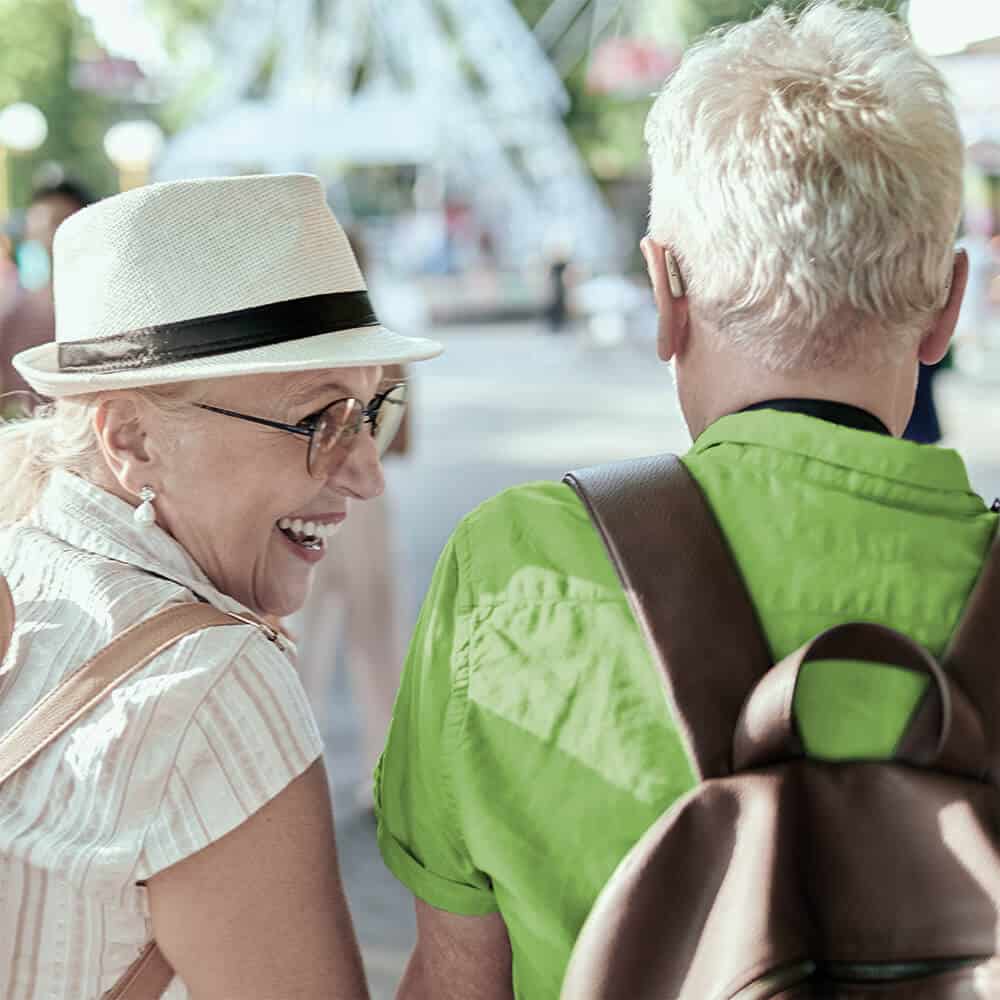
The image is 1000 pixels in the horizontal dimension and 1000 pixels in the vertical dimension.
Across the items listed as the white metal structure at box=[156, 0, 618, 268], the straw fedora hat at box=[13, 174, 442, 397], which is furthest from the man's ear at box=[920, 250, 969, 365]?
the white metal structure at box=[156, 0, 618, 268]

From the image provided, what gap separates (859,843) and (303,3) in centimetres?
3603

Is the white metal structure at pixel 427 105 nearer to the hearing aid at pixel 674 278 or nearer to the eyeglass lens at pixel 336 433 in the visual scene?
the eyeglass lens at pixel 336 433

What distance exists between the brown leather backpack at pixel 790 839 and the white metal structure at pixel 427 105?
30773 mm

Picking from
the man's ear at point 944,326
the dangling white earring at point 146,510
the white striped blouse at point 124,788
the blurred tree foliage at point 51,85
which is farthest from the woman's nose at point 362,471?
the blurred tree foliage at point 51,85

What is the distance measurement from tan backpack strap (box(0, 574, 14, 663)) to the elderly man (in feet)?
1.57

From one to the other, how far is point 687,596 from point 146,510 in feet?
2.65

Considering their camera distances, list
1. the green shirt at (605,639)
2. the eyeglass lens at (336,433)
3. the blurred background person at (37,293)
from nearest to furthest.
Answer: the green shirt at (605,639) < the eyeglass lens at (336,433) < the blurred background person at (37,293)

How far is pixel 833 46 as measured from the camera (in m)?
1.62

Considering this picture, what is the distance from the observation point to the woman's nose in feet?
6.85

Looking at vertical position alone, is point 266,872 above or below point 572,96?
above

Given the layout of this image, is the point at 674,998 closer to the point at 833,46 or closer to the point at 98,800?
the point at 98,800

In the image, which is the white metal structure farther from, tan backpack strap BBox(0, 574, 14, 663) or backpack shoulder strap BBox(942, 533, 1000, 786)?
backpack shoulder strap BBox(942, 533, 1000, 786)

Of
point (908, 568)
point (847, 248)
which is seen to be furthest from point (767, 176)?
point (908, 568)

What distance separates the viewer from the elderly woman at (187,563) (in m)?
1.65
